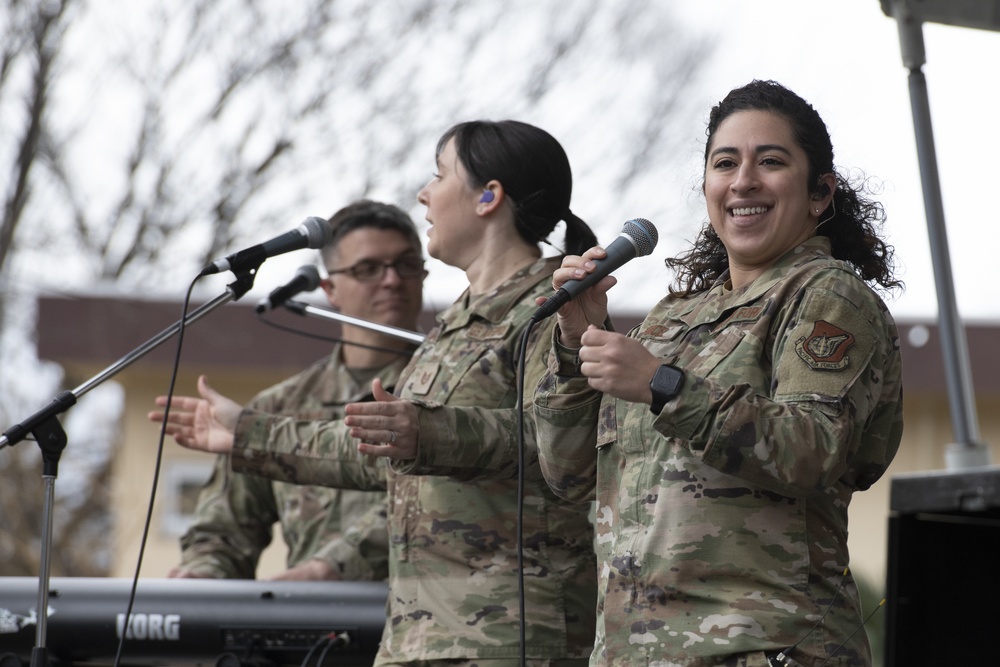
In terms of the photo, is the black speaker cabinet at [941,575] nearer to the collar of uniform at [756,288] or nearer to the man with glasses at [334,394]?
the collar of uniform at [756,288]

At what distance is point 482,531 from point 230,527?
194cm

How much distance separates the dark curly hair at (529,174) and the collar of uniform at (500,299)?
4.1 inches

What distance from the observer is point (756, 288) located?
2578mm

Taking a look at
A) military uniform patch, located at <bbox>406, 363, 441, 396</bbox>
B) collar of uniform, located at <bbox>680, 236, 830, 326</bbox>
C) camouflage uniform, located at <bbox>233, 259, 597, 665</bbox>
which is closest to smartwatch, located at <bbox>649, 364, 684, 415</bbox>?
collar of uniform, located at <bbox>680, 236, 830, 326</bbox>

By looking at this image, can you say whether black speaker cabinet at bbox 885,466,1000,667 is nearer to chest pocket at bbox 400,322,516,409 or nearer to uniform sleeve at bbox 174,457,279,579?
chest pocket at bbox 400,322,516,409

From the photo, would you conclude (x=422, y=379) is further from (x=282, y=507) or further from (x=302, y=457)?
(x=282, y=507)

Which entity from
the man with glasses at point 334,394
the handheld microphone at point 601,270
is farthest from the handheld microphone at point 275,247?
the handheld microphone at point 601,270

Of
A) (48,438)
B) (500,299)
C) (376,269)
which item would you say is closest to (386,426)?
(500,299)

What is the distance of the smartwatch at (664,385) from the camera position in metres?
2.25

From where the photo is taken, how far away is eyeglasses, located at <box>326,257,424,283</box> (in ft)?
15.8

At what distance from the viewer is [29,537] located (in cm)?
1362

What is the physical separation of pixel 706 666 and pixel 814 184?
3.19 ft

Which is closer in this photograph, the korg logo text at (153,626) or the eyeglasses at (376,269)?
the korg logo text at (153,626)

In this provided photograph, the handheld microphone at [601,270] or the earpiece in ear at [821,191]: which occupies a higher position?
the earpiece in ear at [821,191]
